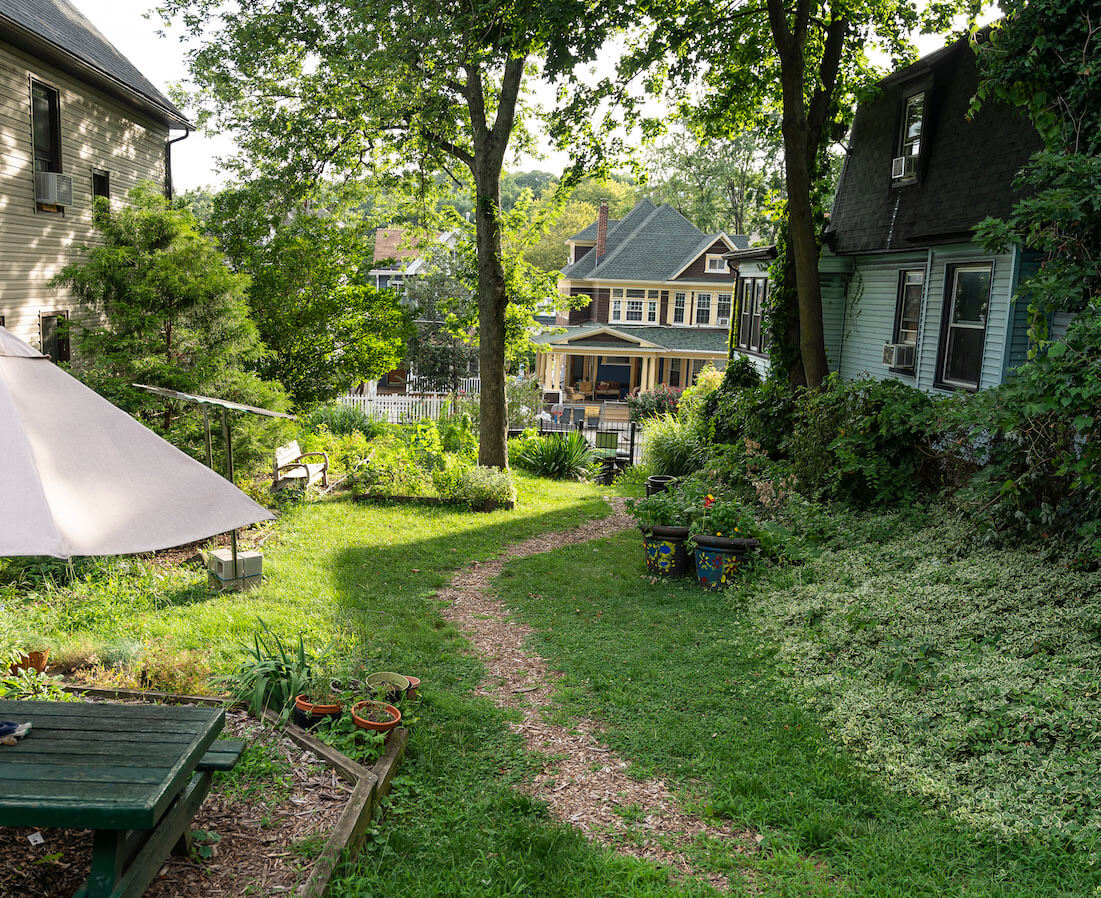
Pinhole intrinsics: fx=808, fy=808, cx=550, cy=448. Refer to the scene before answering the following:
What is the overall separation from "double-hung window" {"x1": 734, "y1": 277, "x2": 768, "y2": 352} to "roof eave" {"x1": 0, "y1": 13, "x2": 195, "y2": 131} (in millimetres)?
14033

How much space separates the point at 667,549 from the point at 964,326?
21.4 ft

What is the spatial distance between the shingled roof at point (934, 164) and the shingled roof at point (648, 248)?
20239 millimetres

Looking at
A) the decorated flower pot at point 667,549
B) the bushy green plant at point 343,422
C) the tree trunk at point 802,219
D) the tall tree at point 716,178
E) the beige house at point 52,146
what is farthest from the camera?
the tall tree at point 716,178

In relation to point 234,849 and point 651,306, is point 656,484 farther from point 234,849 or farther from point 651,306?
point 651,306

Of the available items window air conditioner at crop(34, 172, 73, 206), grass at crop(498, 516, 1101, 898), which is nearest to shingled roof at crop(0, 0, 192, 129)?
window air conditioner at crop(34, 172, 73, 206)

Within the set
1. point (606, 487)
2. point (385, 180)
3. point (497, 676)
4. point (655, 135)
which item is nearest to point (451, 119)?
point (385, 180)

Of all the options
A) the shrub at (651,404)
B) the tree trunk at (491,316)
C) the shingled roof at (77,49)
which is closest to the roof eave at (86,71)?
the shingled roof at (77,49)

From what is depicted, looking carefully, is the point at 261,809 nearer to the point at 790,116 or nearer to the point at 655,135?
the point at 790,116

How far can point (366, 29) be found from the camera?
1260 centimetres

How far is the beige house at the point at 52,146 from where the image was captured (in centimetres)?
1219

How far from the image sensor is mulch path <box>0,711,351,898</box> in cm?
368

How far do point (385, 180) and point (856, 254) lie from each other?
9683 millimetres

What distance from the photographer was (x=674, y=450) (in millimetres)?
17016

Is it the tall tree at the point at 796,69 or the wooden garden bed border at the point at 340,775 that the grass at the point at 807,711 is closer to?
the wooden garden bed border at the point at 340,775
